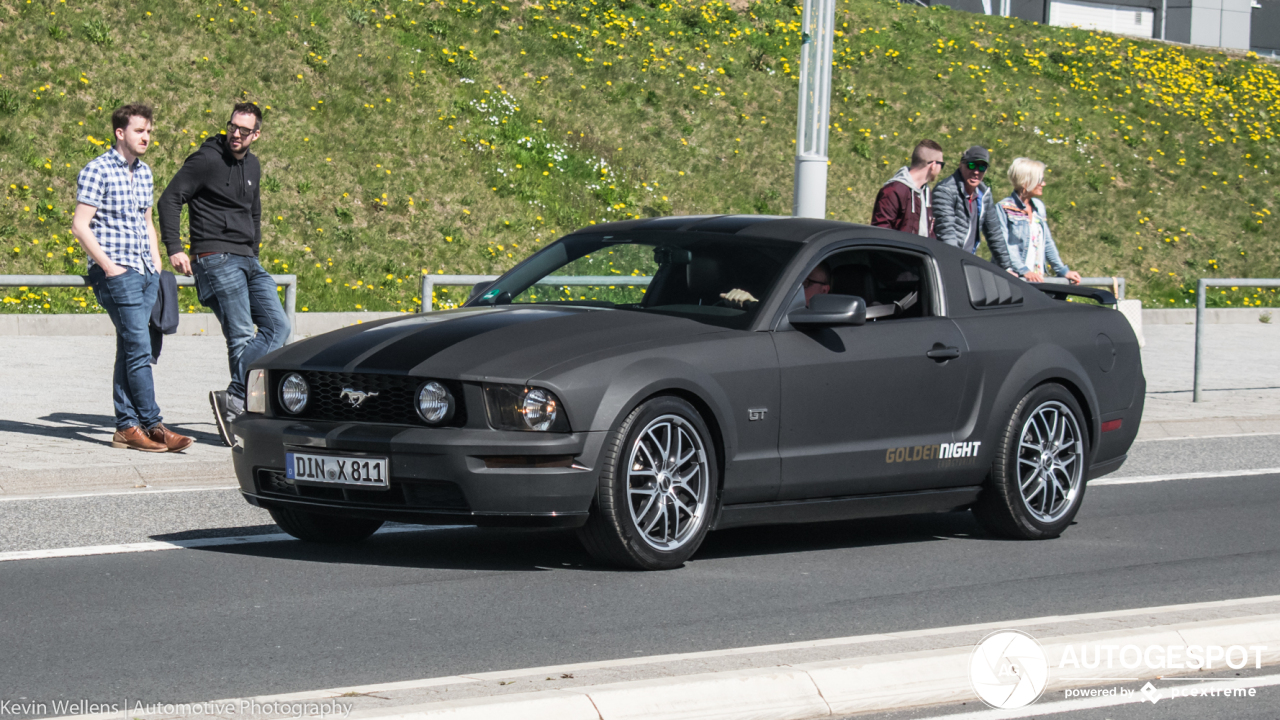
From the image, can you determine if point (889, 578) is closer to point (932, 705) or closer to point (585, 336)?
point (585, 336)

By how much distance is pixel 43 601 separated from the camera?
239 inches

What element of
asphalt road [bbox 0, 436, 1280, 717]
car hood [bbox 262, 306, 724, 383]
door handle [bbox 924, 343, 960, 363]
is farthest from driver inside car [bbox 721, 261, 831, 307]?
asphalt road [bbox 0, 436, 1280, 717]

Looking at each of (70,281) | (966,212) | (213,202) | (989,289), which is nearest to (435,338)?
(989,289)

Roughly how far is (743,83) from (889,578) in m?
24.2

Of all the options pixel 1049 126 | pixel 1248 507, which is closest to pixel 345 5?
pixel 1049 126

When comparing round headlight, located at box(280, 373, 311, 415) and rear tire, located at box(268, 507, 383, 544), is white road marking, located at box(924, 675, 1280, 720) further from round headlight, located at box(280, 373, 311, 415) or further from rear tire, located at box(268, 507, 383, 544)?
rear tire, located at box(268, 507, 383, 544)

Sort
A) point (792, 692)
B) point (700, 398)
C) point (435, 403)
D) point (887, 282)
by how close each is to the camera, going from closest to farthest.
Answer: point (792, 692)
point (435, 403)
point (700, 398)
point (887, 282)

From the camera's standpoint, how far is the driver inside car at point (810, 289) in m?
7.25

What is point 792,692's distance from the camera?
4.56 m

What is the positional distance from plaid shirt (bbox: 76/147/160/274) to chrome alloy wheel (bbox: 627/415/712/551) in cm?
447

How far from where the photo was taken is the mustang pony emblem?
21.7 feet

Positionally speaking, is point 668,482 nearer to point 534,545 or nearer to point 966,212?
point 534,545

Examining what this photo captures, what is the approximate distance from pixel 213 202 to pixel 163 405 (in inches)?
103

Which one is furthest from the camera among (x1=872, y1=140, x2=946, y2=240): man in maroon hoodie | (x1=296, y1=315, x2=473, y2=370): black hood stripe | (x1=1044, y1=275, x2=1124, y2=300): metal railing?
(x1=1044, y1=275, x2=1124, y2=300): metal railing
